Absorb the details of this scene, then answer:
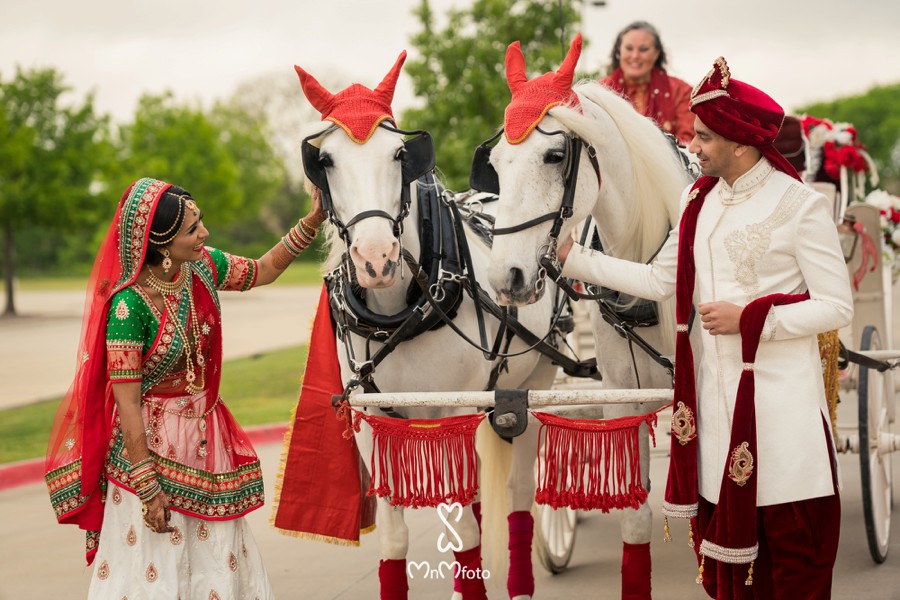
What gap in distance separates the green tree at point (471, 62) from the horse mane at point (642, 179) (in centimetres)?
1034

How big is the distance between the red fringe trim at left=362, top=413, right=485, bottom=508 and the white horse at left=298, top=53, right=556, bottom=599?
217 millimetres

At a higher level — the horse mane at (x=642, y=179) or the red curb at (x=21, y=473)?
the horse mane at (x=642, y=179)

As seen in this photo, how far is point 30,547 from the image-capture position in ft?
20.6

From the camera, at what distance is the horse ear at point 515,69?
11.1ft

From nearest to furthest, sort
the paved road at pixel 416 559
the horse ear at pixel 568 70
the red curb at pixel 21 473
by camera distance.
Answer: the horse ear at pixel 568 70, the paved road at pixel 416 559, the red curb at pixel 21 473

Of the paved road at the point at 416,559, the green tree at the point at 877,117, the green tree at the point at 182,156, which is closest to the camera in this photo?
the paved road at the point at 416,559

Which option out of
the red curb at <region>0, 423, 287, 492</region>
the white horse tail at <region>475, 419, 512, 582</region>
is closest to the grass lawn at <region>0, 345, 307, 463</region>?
the red curb at <region>0, 423, 287, 492</region>

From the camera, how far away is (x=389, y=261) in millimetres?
3189

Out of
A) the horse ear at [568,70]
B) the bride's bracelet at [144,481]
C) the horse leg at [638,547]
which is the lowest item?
the horse leg at [638,547]

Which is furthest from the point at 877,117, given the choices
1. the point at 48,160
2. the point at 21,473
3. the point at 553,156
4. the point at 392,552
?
the point at 553,156

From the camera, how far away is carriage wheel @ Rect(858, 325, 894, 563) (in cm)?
466

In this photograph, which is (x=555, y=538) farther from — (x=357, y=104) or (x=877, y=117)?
(x=877, y=117)

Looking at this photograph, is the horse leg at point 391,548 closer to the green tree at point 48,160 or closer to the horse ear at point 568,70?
the horse ear at point 568,70

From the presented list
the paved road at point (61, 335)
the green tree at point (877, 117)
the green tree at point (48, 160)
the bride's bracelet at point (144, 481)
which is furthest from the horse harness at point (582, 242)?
the green tree at point (877, 117)
